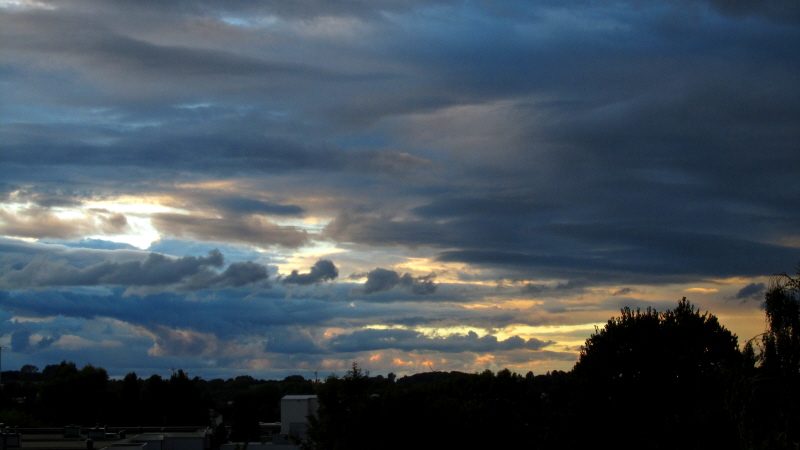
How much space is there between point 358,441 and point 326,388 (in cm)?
516

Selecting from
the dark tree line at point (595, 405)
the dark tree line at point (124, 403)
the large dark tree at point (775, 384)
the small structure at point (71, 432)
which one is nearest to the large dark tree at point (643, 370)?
the dark tree line at point (595, 405)

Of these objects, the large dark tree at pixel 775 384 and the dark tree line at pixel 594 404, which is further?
the dark tree line at pixel 594 404

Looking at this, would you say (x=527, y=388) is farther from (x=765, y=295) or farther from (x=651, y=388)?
(x=765, y=295)

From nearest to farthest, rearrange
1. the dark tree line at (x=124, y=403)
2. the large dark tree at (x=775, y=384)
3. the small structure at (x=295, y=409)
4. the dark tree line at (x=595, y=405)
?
1. the large dark tree at (x=775, y=384)
2. the dark tree line at (x=595, y=405)
3. the small structure at (x=295, y=409)
4. the dark tree line at (x=124, y=403)

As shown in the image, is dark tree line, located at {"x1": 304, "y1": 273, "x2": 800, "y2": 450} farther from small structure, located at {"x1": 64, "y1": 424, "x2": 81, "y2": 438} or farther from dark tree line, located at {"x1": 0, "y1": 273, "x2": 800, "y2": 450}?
small structure, located at {"x1": 64, "y1": 424, "x2": 81, "y2": 438}

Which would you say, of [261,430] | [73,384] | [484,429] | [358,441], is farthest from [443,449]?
[73,384]

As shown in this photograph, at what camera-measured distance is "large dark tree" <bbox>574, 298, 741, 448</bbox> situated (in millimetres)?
43594

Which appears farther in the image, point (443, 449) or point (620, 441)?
point (443, 449)

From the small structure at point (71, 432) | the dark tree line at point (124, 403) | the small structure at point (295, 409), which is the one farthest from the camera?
the dark tree line at point (124, 403)

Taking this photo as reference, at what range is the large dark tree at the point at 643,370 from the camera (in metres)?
43.6

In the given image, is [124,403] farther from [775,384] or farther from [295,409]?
[775,384]

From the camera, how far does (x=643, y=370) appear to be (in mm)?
45969

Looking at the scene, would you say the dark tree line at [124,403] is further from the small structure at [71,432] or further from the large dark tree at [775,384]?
the large dark tree at [775,384]

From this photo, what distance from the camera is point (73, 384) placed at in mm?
112312
